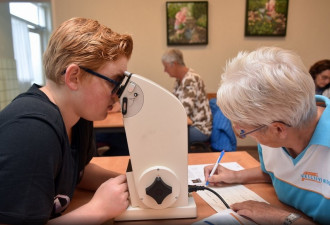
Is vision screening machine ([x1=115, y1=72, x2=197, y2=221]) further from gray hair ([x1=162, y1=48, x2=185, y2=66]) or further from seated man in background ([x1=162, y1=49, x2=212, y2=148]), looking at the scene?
gray hair ([x1=162, y1=48, x2=185, y2=66])

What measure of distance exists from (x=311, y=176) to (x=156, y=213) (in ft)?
1.57

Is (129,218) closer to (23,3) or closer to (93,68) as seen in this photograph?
(93,68)

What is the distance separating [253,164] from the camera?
1240 mm

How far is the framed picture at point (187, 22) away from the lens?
3307 millimetres

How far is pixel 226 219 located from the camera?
768mm

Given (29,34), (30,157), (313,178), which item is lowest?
(313,178)

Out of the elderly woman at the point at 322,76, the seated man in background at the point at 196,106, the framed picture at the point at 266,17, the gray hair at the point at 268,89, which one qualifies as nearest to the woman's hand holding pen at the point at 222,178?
the gray hair at the point at 268,89

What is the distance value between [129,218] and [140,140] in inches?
10.1

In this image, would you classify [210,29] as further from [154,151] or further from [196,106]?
[154,151]

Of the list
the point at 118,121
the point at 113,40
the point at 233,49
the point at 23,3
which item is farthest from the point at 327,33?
the point at 23,3

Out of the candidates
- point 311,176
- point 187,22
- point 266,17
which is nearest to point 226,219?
point 311,176

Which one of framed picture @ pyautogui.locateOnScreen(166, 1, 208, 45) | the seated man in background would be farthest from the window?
the seated man in background

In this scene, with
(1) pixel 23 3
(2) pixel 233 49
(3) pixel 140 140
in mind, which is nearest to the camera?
(3) pixel 140 140

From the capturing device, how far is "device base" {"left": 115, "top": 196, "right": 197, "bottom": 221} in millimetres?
786
